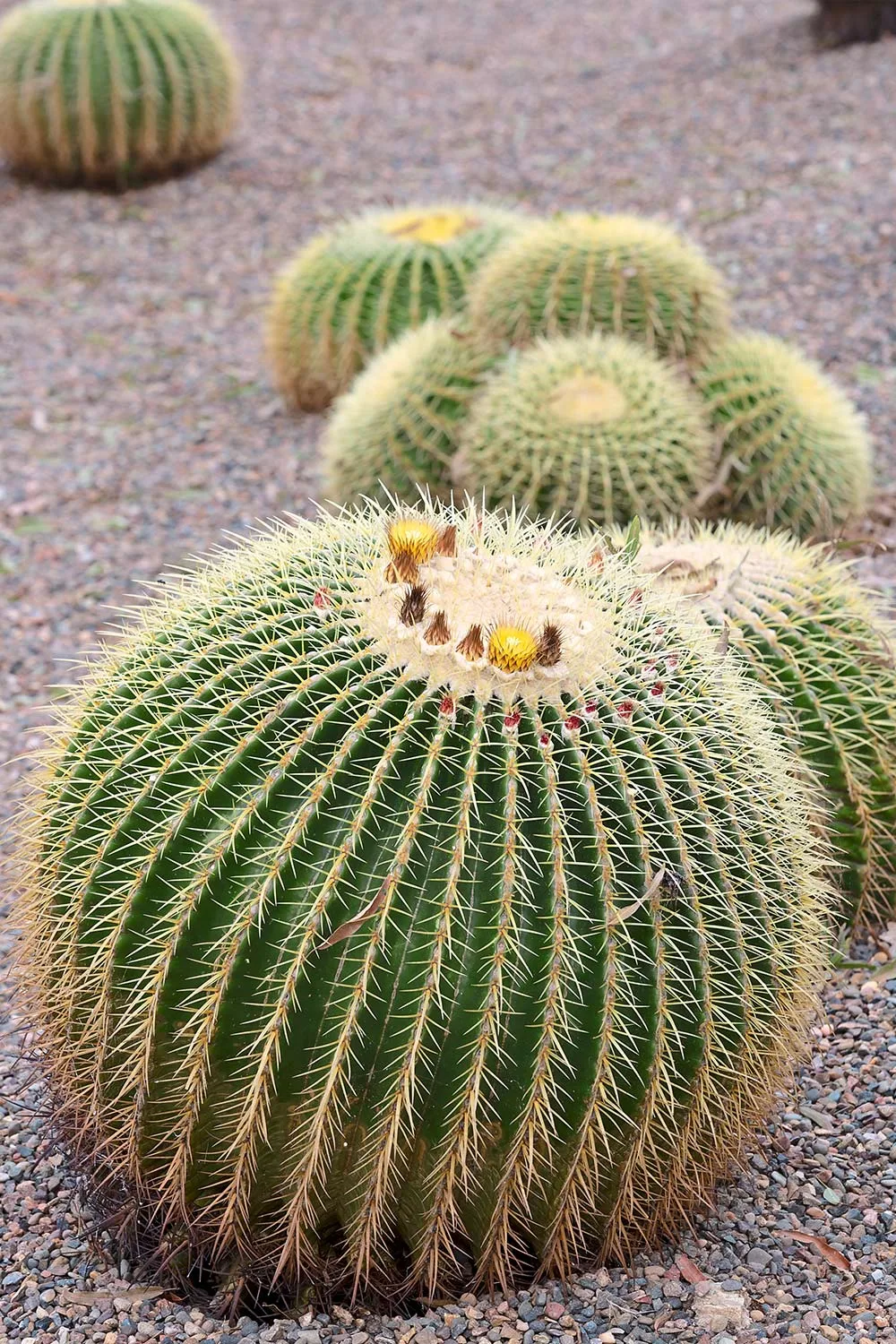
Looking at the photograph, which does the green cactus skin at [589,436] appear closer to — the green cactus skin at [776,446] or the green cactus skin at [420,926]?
the green cactus skin at [776,446]

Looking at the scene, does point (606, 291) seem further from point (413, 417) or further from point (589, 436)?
point (413, 417)

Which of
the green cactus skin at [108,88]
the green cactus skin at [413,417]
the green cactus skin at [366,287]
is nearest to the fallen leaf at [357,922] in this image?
the green cactus skin at [413,417]

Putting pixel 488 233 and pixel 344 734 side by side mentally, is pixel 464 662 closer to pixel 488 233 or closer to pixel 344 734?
pixel 344 734

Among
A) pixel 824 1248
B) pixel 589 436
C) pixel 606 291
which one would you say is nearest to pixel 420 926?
pixel 824 1248

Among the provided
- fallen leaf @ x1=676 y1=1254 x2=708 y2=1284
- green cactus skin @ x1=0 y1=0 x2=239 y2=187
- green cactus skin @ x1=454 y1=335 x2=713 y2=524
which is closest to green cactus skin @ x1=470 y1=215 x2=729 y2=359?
green cactus skin @ x1=454 y1=335 x2=713 y2=524

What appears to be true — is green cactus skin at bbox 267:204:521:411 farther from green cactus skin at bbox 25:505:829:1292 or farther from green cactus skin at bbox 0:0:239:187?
green cactus skin at bbox 25:505:829:1292
